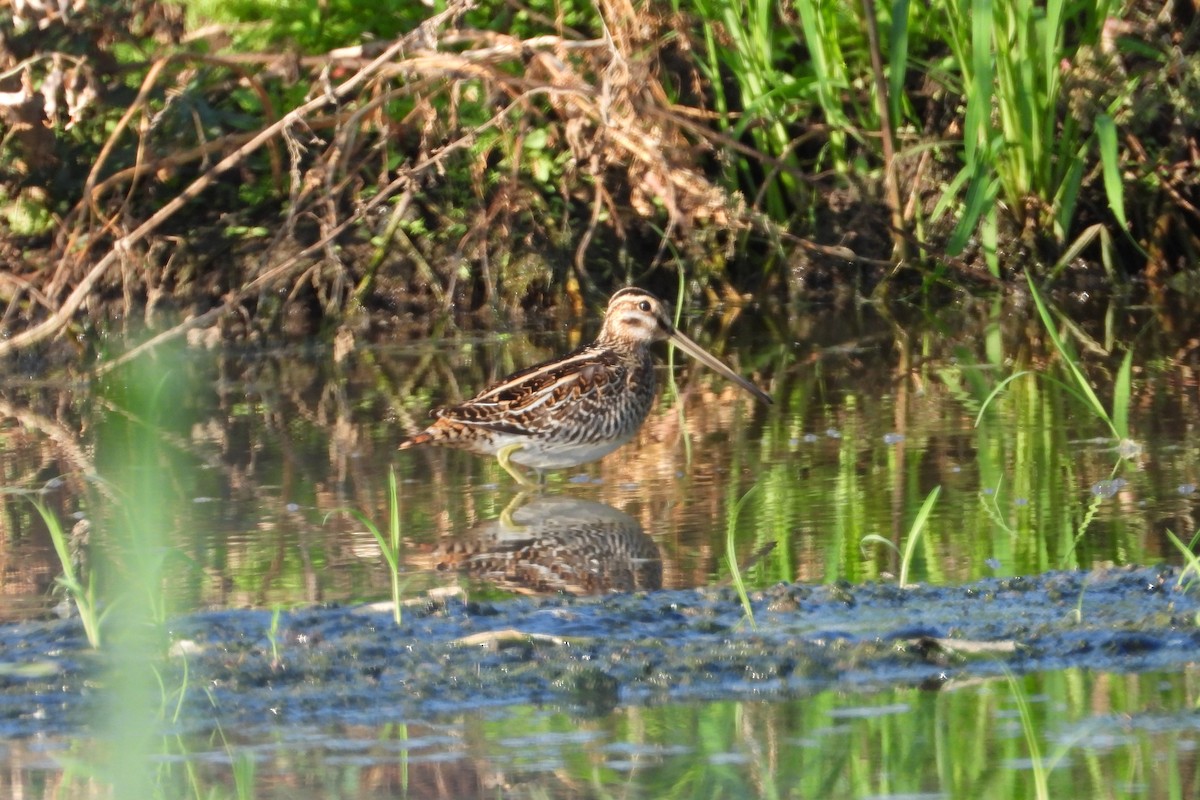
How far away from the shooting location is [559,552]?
4.79 meters

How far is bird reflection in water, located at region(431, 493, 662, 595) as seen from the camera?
4.48 meters

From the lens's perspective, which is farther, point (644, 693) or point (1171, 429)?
point (1171, 429)

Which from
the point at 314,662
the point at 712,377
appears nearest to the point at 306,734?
the point at 314,662

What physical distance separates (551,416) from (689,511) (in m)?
0.80

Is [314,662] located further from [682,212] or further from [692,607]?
[682,212]

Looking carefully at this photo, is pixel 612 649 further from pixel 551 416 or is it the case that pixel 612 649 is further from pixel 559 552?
pixel 551 416

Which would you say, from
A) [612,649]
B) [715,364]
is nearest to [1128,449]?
[715,364]

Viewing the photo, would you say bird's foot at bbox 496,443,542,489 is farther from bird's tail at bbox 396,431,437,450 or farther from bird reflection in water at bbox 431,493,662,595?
bird reflection in water at bbox 431,493,662,595

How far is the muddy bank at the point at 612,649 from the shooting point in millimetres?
3594

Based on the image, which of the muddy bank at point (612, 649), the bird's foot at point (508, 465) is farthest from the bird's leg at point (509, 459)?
the muddy bank at point (612, 649)

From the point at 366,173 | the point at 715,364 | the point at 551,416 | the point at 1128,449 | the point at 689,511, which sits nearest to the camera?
the point at 689,511

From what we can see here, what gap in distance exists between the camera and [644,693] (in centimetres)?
360

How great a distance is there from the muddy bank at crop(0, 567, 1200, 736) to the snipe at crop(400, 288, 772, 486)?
5.55 feet

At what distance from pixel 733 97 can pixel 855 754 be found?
7033 mm
